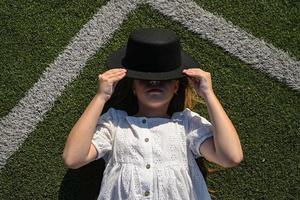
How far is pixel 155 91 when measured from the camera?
347 cm

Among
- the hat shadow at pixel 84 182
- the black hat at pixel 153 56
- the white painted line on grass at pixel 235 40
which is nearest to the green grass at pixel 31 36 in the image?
the white painted line on grass at pixel 235 40

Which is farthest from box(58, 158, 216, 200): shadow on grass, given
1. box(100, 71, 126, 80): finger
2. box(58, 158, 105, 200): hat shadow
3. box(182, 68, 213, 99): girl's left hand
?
box(100, 71, 126, 80): finger

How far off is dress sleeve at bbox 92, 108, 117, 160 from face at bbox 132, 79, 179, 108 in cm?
32

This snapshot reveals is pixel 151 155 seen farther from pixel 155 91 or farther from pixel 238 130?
pixel 238 130

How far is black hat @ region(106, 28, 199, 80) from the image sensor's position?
3.36 m

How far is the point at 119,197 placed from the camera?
3.55 m

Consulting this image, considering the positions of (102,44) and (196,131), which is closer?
(196,131)

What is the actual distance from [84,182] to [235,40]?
1655 mm

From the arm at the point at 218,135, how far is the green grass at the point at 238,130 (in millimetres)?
549

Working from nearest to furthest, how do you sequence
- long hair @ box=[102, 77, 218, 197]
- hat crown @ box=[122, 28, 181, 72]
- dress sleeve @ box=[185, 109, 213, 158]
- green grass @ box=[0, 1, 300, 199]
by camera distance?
hat crown @ box=[122, 28, 181, 72]
dress sleeve @ box=[185, 109, 213, 158]
long hair @ box=[102, 77, 218, 197]
green grass @ box=[0, 1, 300, 199]

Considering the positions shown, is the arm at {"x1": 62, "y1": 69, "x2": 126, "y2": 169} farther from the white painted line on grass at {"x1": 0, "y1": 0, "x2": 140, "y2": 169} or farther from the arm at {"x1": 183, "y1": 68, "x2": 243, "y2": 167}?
the white painted line on grass at {"x1": 0, "y1": 0, "x2": 140, "y2": 169}

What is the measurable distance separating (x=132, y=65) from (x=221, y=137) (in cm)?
77

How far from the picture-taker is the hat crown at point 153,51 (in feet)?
11.0

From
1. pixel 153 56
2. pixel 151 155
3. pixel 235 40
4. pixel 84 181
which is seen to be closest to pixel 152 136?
pixel 151 155
